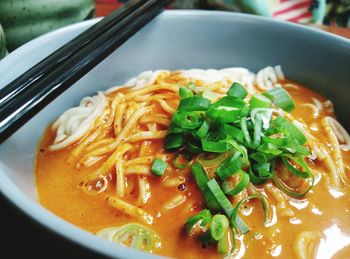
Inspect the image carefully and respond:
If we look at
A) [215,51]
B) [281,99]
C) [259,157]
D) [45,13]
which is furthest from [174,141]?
[45,13]

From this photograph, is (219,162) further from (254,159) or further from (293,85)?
(293,85)

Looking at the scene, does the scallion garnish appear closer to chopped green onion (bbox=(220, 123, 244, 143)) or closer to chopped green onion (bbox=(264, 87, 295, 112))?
chopped green onion (bbox=(220, 123, 244, 143))

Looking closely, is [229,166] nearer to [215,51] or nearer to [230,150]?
[230,150]

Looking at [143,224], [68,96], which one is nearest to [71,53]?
[68,96]

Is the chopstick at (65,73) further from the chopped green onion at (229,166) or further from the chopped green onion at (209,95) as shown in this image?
the chopped green onion at (229,166)

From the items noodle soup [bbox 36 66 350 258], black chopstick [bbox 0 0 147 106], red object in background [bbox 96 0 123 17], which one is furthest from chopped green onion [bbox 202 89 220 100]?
red object in background [bbox 96 0 123 17]

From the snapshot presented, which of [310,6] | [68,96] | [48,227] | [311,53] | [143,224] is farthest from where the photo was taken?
[310,6]
